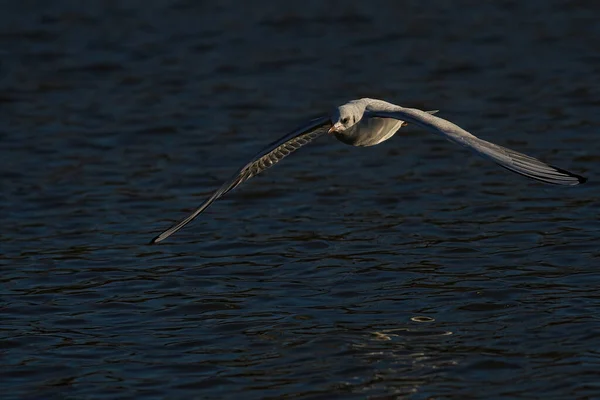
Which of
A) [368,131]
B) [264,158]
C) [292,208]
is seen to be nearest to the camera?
[368,131]

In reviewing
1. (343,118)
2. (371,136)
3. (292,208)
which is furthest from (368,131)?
(292,208)

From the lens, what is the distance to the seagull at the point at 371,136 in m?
7.85

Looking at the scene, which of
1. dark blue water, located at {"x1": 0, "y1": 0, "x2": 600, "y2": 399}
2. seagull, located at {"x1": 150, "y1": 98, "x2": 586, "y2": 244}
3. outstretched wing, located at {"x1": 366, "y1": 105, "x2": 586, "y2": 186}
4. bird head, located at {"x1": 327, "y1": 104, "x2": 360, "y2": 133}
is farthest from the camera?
bird head, located at {"x1": 327, "y1": 104, "x2": 360, "y2": 133}

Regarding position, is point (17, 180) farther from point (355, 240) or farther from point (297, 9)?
point (297, 9)

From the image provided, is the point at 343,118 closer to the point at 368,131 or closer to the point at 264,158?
the point at 368,131

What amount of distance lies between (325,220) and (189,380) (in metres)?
3.59

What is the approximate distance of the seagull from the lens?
7.85 meters

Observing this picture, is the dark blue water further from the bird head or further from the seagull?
the bird head

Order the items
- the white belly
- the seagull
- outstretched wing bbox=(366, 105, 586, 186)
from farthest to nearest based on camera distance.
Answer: the white belly → the seagull → outstretched wing bbox=(366, 105, 586, 186)

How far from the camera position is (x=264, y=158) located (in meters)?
9.86

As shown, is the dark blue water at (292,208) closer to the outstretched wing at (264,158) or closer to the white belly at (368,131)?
the outstretched wing at (264,158)

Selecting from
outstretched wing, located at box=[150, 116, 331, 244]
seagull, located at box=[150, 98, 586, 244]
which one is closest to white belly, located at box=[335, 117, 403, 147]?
seagull, located at box=[150, 98, 586, 244]

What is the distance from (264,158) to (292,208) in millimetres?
2054

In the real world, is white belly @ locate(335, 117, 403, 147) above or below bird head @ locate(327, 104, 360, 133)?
below
